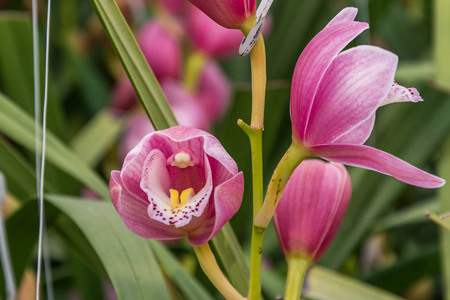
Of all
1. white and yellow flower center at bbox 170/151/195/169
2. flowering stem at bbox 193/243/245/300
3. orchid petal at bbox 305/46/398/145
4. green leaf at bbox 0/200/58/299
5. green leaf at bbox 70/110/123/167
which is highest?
Result: orchid petal at bbox 305/46/398/145

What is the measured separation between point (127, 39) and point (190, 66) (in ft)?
1.81

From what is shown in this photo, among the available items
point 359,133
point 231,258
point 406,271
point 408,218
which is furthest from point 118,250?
point 408,218

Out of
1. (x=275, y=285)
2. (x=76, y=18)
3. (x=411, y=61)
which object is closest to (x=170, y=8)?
(x=76, y=18)

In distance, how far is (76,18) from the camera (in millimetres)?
1326

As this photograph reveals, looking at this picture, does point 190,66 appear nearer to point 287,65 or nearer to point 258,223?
point 287,65

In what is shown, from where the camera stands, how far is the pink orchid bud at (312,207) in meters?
0.34

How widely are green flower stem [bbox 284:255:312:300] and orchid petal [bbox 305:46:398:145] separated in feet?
0.31

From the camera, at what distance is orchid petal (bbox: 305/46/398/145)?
Answer: 26cm

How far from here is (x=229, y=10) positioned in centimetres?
28

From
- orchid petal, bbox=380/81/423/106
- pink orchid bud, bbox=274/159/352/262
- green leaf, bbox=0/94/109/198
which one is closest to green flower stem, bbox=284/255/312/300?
pink orchid bud, bbox=274/159/352/262

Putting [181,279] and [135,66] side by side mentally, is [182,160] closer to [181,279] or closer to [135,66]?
[135,66]

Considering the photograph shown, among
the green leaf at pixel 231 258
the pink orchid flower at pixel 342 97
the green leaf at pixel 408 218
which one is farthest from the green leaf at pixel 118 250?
the green leaf at pixel 408 218

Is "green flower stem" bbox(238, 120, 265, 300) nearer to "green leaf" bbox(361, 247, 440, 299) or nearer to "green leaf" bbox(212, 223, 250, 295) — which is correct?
"green leaf" bbox(212, 223, 250, 295)

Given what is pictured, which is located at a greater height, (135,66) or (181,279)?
(135,66)
